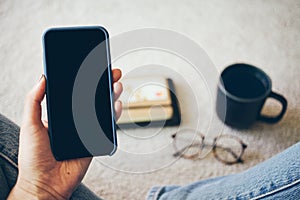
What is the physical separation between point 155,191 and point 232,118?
0.33m

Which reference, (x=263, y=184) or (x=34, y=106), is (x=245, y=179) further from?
(x=34, y=106)

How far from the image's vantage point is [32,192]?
22.3 inches

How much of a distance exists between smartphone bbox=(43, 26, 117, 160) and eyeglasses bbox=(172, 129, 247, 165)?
0.35 m

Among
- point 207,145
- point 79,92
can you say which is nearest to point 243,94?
point 207,145

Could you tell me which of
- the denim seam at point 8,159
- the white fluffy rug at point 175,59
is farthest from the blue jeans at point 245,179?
the white fluffy rug at point 175,59

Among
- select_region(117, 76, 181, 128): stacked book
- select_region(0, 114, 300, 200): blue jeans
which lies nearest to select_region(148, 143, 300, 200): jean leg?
select_region(0, 114, 300, 200): blue jeans

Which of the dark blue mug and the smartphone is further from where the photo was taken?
the dark blue mug

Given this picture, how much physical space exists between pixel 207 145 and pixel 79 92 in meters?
0.44

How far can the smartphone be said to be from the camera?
0.57 meters

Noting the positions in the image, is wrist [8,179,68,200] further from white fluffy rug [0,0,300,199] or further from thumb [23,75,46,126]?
Result: white fluffy rug [0,0,300,199]

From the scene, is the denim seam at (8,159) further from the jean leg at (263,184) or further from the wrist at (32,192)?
the jean leg at (263,184)

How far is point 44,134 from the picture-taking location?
598mm

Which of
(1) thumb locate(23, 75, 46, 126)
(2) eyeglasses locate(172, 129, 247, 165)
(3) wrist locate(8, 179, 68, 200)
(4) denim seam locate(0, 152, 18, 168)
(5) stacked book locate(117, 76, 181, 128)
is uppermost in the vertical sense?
(1) thumb locate(23, 75, 46, 126)

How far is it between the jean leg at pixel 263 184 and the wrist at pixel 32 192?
192 millimetres
